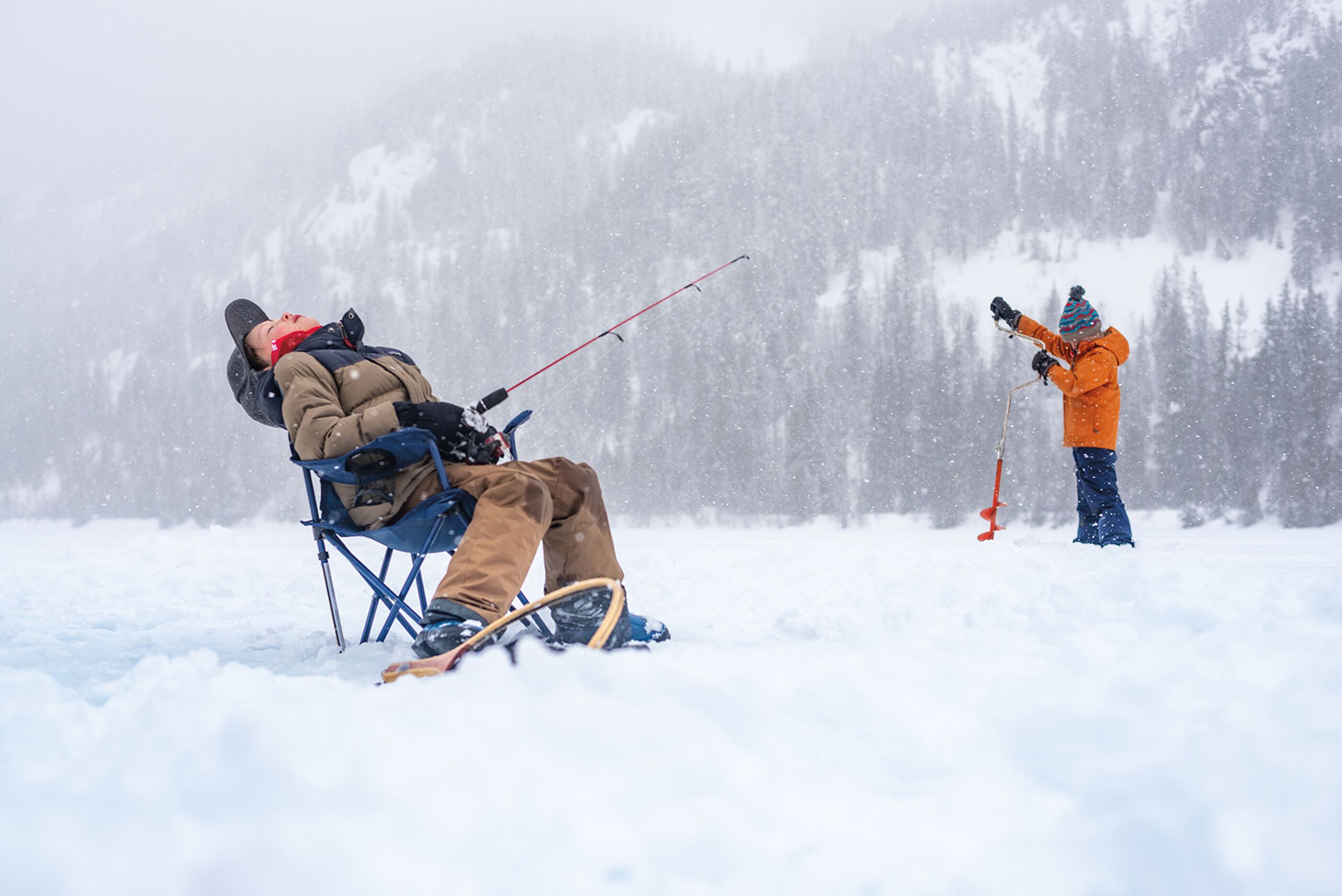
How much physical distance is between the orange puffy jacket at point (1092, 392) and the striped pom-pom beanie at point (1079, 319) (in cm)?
8

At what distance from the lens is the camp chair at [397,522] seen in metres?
2.52

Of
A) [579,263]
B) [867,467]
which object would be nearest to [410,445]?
[867,467]

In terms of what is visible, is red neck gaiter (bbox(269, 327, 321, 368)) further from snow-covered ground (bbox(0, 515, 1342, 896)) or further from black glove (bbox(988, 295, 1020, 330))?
black glove (bbox(988, 295, 1020, 330))

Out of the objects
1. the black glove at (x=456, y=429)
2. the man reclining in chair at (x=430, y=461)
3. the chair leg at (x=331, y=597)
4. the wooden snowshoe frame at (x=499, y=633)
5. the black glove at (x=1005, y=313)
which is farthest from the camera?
the black glove at (x=1005, y=313)

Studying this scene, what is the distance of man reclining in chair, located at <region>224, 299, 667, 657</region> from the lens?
2.29 m

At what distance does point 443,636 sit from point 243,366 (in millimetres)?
1867

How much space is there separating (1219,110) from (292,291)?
206 feet

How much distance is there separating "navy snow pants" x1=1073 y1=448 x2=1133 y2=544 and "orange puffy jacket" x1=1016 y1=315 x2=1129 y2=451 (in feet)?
0.29

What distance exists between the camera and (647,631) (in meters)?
2.68

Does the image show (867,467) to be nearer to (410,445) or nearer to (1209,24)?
(410,445)

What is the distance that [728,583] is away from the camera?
459 centimetres

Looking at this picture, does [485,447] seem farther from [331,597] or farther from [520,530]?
[331,597]

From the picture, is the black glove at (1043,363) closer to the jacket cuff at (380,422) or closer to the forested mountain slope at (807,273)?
the jacket cuff at (380,422)

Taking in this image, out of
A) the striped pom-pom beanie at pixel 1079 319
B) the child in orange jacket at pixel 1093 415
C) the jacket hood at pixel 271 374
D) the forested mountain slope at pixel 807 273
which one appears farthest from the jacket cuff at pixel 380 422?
the forested mountain slope at pixel 807 273
